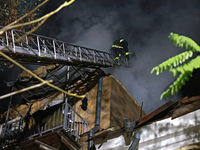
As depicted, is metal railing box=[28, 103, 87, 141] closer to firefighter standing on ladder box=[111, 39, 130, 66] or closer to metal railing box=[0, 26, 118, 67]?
metal railing box=[0, 26, 118, 67]

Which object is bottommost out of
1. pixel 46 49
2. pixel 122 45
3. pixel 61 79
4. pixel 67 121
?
pixel 67 121

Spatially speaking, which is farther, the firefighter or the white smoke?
the white smoke

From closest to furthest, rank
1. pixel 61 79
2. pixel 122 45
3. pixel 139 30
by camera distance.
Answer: pixel 61 79
pixel 122 45
pixel 139 30

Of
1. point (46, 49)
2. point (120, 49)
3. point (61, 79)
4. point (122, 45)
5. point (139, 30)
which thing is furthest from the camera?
point (139, 30)

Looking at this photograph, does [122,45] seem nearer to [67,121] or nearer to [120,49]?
[120,49]

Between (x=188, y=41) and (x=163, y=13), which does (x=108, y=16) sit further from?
(x=188, y=41)

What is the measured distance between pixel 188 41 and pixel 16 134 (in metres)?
11.6

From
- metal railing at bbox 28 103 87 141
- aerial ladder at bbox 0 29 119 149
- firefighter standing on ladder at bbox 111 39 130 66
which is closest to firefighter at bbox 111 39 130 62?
firefighter standing on ladder at bbox 111 39 130 66

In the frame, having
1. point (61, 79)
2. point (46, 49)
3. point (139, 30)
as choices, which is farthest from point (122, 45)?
point (46, 49)

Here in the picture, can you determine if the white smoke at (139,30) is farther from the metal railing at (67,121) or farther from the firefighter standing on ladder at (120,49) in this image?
the metal railing at (67,121)

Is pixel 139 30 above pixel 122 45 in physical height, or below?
above

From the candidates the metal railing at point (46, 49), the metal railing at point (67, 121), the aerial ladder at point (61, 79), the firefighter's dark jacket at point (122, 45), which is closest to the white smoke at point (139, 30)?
the firefighter's dark jacket at point (122, 45)

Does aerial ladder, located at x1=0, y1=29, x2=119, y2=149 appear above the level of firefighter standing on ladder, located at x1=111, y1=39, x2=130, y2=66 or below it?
below

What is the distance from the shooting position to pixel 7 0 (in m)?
15.6
